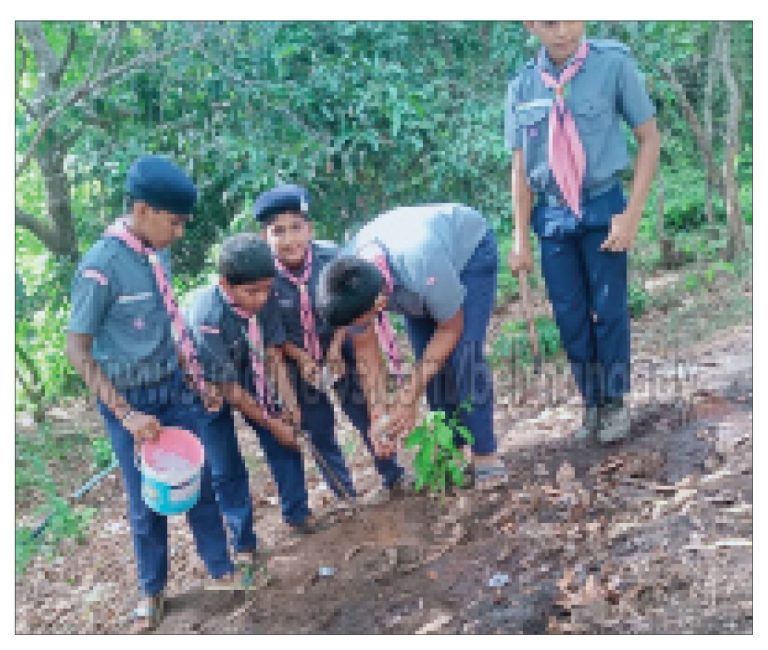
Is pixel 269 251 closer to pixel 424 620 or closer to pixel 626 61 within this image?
pixel 424 620

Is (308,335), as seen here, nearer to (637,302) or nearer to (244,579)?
(244,579)

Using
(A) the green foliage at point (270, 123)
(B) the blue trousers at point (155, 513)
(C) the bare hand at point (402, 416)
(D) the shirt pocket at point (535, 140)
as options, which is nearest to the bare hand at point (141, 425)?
(B) the blue trousers at point (155, 513)

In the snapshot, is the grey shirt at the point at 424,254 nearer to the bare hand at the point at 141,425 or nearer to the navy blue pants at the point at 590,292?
the navy blue pants at the point at 590,292

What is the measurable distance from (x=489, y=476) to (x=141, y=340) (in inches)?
68.7

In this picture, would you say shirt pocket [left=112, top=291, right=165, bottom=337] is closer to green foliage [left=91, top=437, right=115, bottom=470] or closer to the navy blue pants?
the navy blue pants

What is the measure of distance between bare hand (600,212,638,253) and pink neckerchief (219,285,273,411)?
1.62 metres

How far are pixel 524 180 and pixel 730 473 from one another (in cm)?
164

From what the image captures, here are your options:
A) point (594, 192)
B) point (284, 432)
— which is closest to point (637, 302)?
point (594, 192)

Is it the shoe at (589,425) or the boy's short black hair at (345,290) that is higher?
the boy's short black hair at (345,290)

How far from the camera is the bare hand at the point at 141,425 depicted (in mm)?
3119

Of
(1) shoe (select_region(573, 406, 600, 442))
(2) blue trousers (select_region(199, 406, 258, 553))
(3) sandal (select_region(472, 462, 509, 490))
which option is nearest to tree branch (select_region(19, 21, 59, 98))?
(2) blue trousers (select_region(199, 406, 258, 553))

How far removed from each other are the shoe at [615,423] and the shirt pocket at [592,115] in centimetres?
128

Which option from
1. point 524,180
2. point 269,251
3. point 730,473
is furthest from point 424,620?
point 524,180

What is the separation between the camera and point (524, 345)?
21.2 feet
